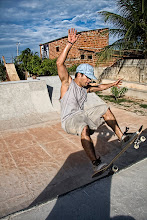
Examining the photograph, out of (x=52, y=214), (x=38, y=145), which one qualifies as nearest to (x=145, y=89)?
(x=38, y=145)

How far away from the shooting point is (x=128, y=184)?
2256 millimetres

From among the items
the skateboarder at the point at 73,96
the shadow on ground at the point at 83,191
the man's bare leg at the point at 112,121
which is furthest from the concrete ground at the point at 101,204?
the man's bare leg at the point at 112,121

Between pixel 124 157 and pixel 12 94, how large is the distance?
5.06m

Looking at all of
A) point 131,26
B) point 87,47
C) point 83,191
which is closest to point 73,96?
point 83,191

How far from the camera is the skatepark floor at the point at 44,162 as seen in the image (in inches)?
103

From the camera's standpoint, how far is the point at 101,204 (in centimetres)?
192

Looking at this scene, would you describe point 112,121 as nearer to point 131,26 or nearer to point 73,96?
point 73,96

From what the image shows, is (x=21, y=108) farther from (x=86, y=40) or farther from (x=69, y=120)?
(x=86, y=40)

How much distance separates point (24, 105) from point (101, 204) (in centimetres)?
558

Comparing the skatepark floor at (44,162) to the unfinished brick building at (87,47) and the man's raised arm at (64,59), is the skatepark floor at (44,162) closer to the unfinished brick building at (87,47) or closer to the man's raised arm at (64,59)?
the man's raised arm at (64,59)

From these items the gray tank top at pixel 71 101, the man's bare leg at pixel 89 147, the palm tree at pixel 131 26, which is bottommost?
the man's bare leg at pixel 89 147

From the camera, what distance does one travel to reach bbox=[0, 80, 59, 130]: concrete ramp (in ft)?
20.1

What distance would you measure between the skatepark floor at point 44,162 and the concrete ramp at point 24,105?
2.67 feet

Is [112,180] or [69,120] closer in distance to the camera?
[112,180]
